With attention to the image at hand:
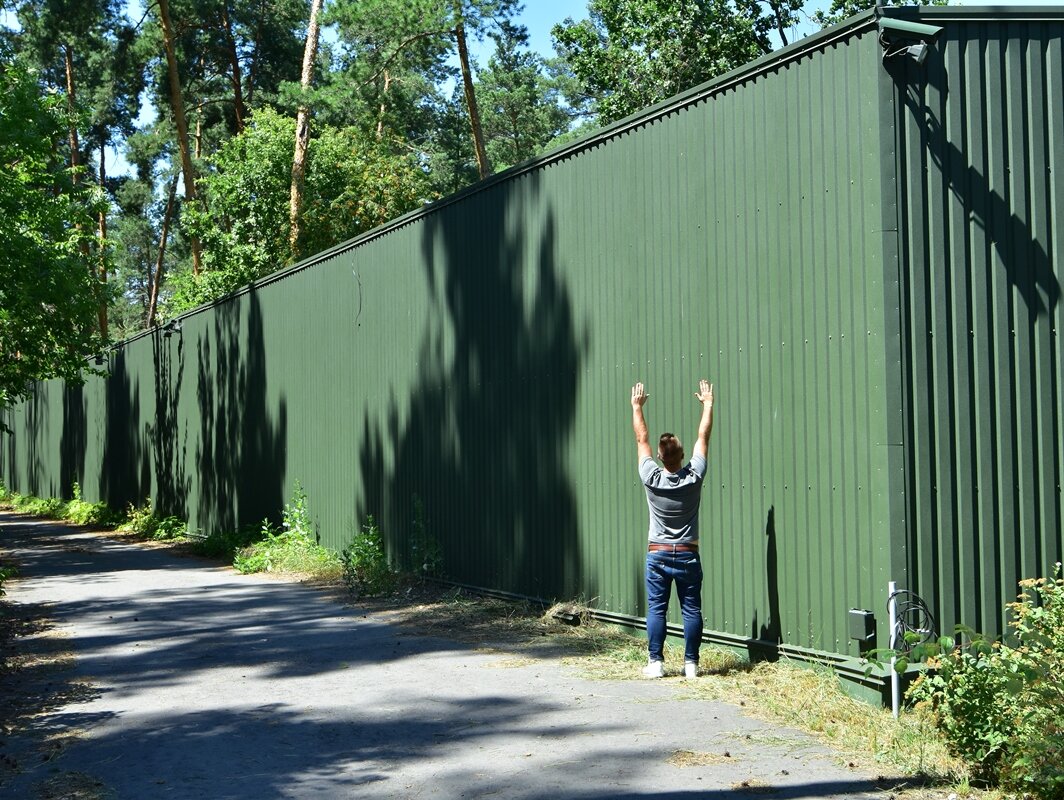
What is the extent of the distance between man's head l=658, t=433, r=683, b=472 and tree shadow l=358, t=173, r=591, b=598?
8.11ft

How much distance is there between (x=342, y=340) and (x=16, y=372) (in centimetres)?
838

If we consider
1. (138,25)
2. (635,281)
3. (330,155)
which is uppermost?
(138,25)

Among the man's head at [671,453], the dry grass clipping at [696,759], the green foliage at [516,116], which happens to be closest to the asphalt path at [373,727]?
the dry grass clipping at [696,759]

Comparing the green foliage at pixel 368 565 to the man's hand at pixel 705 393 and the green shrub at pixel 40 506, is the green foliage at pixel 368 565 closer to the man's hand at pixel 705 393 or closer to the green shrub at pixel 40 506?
the man's hand at pixel 705 393

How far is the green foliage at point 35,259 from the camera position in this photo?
58.3ft

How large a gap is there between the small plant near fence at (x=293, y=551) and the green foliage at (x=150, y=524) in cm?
583

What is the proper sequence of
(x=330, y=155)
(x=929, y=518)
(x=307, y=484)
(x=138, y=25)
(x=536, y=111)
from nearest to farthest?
(x=929, y=518) < (x=307, y=484) < (x=330, y=155) < (x=138, y=25) < (x=536, y=111)

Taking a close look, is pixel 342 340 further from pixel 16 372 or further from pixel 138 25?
pixel 138 25

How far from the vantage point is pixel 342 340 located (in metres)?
16.1

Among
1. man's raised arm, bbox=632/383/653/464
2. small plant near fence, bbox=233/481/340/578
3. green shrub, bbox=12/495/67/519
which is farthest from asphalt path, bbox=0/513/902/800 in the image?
green shrub, bbox=12/495/67/519

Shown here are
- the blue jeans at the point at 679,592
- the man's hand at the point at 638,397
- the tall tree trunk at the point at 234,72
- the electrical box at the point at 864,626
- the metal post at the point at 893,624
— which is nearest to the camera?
the metal post at the point at 893,624

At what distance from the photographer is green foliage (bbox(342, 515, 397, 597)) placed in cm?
1355

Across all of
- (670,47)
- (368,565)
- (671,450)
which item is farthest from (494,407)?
(670,47)

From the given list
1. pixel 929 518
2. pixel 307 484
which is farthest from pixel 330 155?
pixel 929 518
